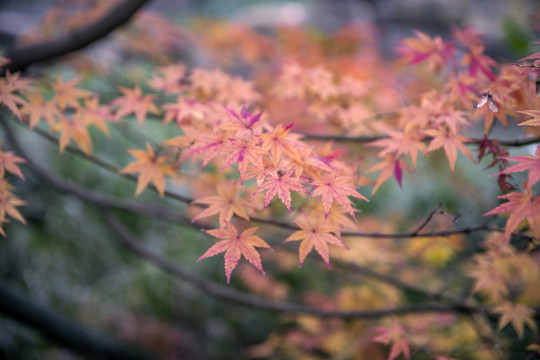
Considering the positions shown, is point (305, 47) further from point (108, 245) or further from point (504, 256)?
point (108, 245)

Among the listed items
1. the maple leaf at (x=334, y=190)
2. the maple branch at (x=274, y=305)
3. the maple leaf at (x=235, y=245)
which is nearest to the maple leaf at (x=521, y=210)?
the maple leaf at (x=334, y=190)

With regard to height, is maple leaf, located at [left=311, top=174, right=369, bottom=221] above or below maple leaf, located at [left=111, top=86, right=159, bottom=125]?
below

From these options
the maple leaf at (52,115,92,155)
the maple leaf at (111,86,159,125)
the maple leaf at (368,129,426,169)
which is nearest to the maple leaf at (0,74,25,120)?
the maple leaf at (52,115,92,155)

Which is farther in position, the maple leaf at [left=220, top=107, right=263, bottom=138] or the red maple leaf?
the red maple leaf

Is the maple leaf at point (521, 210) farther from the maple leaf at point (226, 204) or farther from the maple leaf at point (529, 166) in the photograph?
the maple leaf at point (226, 204)

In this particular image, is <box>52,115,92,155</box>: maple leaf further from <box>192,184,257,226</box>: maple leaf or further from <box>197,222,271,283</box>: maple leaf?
<box>197,222,271,283</box>: maple leaf

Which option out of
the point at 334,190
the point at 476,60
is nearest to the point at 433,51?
the point at 476,60

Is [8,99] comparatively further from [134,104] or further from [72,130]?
[134,104]
